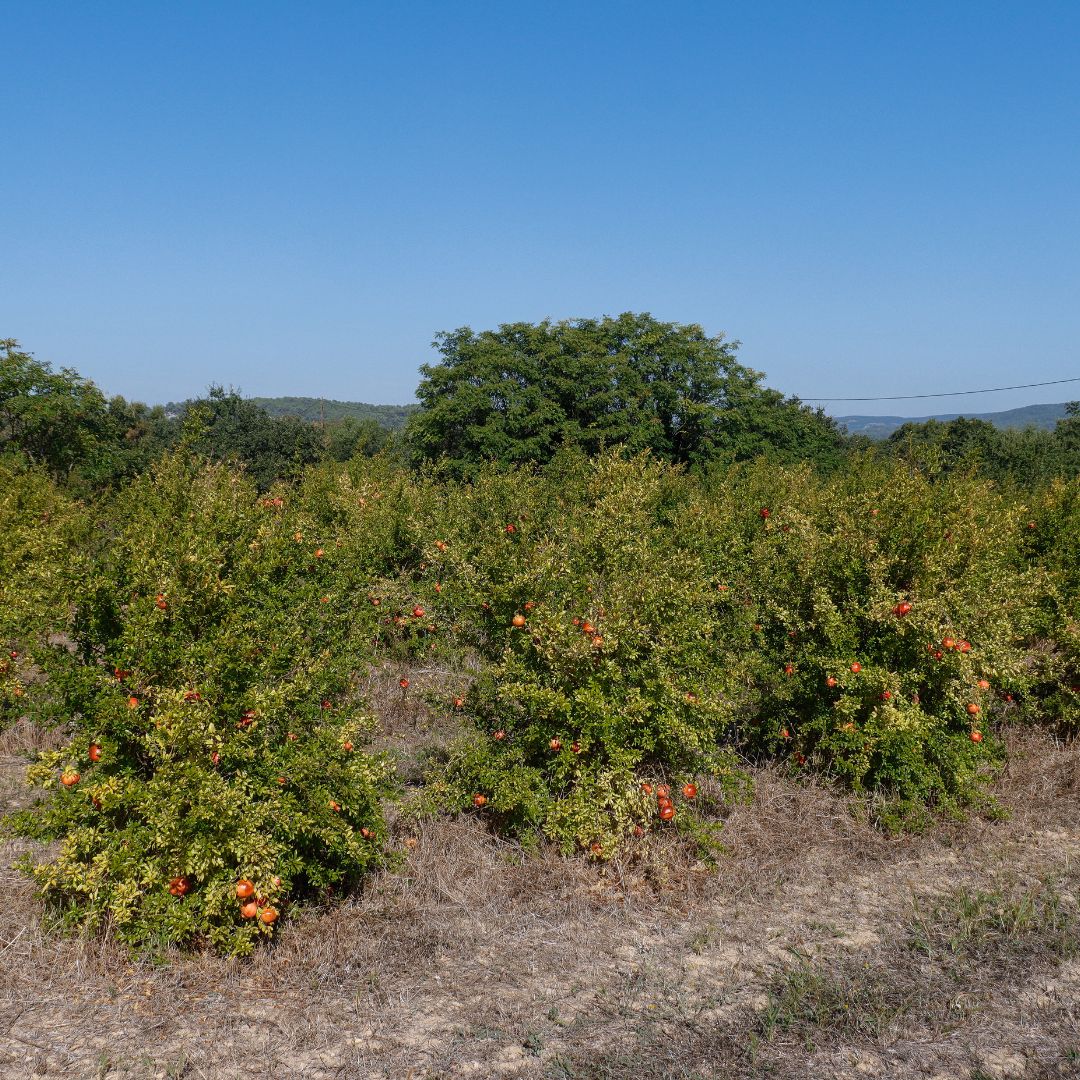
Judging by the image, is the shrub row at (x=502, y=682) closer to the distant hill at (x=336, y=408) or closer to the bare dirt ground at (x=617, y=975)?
the bare dirt ground at (x=617, y=975)

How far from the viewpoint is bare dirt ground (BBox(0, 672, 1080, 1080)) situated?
10.2ft

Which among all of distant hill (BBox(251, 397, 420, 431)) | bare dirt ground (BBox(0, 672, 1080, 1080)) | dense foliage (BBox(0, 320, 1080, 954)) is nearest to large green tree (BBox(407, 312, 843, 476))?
dense foliage (BBox(0, 320, 1080, 954))

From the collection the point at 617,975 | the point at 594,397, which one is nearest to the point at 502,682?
the point at 617,975

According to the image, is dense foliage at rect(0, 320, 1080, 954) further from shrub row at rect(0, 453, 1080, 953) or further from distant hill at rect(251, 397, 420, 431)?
distant hill at rect(251, 397, 420, 431)

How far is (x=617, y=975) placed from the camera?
3635mm

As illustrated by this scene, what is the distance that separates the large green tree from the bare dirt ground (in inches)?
795

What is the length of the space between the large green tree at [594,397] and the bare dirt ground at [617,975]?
66.2ft

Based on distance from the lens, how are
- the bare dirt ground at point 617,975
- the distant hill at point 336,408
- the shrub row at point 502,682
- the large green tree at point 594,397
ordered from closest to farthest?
the bare dirt ground at point 617,975 → the shrub row at point 502,682 → the large green tree at point 594,397 → the distant hill at point 336,408

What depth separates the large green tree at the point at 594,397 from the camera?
25.1m

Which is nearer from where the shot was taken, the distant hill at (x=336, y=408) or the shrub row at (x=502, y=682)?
the shrub row at (x=502, y=682)

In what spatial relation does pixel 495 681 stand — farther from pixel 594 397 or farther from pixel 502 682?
pixel 594 397

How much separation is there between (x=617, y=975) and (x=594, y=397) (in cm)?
2282

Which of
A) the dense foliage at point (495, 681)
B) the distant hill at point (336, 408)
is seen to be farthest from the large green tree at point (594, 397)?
the distant hill at point (336, 408)

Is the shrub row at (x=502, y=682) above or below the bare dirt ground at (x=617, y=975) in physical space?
above
